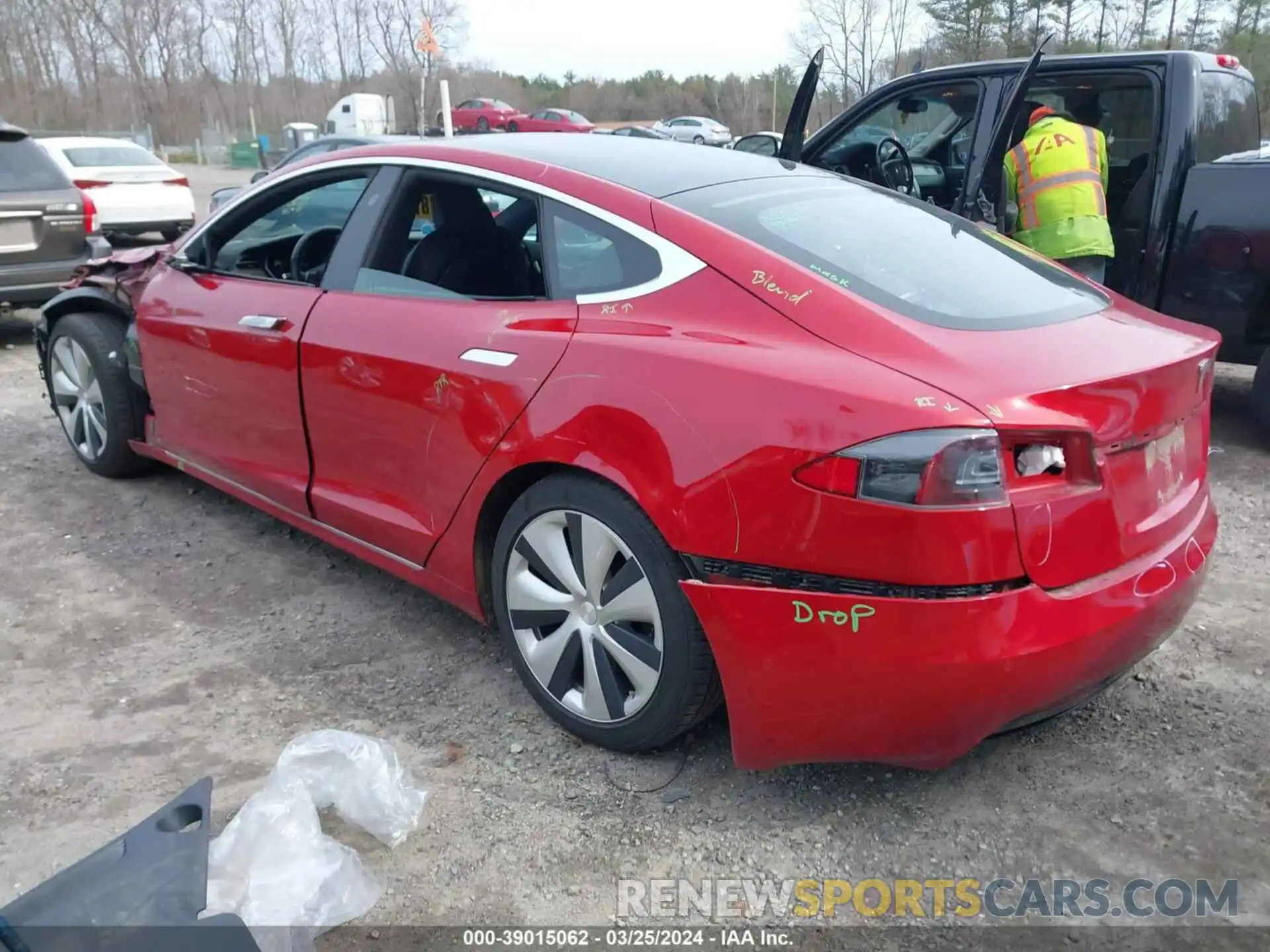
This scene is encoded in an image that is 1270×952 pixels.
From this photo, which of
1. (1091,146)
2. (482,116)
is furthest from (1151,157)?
(482,116)

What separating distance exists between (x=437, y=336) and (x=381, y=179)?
0.73m

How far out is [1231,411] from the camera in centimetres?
568

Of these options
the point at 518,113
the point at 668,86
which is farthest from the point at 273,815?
the point at 668,86

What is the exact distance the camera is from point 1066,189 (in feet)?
15.8

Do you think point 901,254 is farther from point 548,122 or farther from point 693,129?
point 693,129

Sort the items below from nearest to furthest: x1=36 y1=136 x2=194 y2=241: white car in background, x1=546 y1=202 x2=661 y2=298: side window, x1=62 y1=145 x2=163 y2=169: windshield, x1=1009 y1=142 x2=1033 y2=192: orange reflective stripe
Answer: x1=546 y1=202 x2=661 y2=298: side window → x1=1009 y1=142 x2=1033 y2=192: orange reflective stripe → x1=36 y1=136 x2=194 y2=241: white car in background → x1=62 y1=145 x2=163 y2=169: windshield

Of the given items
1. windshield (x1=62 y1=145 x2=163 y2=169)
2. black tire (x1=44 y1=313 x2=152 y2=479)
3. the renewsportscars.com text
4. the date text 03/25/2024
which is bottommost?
the date text 03/25/2024

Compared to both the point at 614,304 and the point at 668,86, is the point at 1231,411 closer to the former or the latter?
the point at 614,304

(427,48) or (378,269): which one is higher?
(427,48)

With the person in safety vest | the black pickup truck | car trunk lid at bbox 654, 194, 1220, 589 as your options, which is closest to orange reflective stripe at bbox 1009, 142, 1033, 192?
the person in safety vest

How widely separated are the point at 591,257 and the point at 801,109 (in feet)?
9.50

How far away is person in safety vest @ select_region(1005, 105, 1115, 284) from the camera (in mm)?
4793

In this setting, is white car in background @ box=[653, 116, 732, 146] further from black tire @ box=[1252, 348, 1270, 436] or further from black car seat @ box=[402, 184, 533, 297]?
black car seat @ box=[402, 184, 533, 297]

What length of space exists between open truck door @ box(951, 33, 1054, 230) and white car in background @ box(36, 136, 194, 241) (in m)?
11.0
